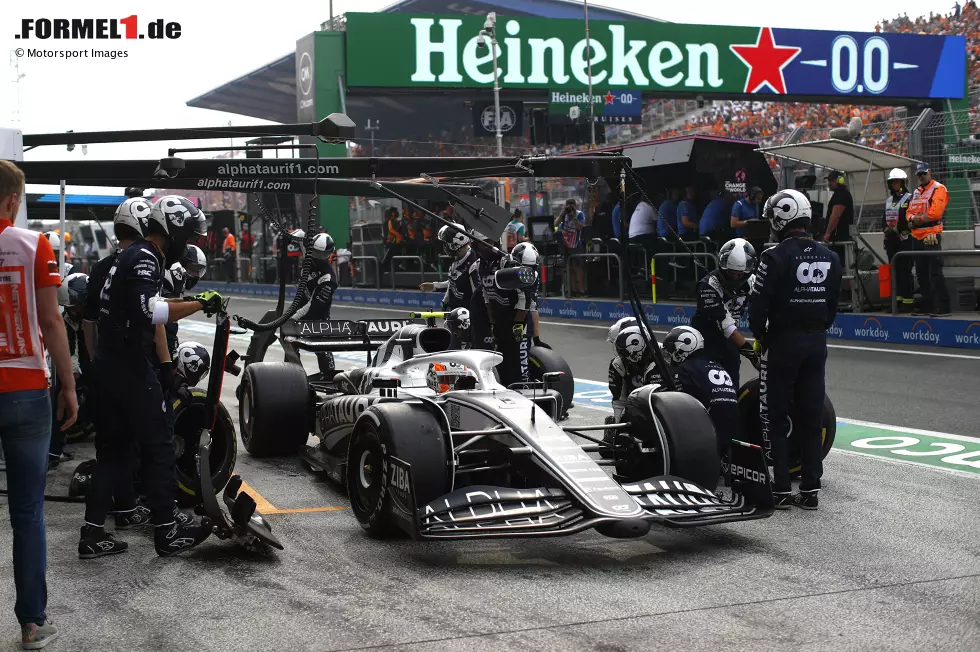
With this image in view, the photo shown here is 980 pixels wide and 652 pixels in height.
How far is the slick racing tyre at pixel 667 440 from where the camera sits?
664 centimetres

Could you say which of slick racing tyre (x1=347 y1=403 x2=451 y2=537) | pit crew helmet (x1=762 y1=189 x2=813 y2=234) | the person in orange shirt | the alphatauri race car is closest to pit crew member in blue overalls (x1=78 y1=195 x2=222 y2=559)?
slick racing tyre (x1=347 y1=403 x2=451 y2=537)

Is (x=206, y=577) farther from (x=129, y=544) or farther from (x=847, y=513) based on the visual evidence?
(x=847, y=513)

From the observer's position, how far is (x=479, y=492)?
6055mm

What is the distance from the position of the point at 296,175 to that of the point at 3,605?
12.4 feet

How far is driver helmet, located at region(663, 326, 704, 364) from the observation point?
313 inches

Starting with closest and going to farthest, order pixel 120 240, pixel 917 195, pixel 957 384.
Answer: pixel 120 240
pixel 957 384
pixel 917 195

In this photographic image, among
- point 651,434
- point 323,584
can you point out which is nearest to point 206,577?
point 323,584

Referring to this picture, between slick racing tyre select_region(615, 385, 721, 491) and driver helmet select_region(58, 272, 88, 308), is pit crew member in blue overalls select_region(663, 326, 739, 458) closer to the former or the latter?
slick racing tyre select_region(615, 385, 721, 491)

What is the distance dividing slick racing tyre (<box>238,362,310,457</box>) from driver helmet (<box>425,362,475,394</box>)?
188 centimetres

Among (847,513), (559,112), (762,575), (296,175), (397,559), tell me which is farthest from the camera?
(559,112)

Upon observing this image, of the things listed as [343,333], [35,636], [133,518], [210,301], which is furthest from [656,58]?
[35,636]

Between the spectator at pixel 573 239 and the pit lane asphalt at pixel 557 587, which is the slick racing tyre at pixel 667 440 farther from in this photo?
the spectator at pixel 573 239

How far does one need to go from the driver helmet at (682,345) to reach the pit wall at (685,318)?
8245 mm

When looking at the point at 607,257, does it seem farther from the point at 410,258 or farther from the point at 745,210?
the point at 410,258
